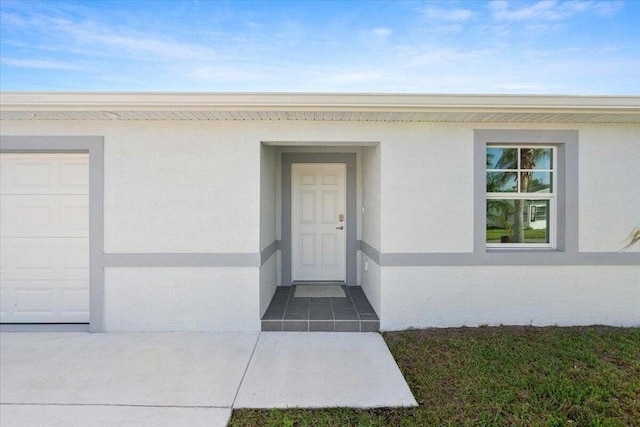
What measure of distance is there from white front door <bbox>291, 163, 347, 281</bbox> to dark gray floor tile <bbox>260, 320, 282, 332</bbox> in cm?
165

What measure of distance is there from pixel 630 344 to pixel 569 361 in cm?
109

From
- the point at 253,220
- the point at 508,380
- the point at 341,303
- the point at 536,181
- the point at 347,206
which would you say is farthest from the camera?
the point at 347,206

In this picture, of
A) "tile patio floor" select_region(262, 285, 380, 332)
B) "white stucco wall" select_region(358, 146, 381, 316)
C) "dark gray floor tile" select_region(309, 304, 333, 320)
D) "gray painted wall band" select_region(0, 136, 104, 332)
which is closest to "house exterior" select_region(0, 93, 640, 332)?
"gray painted wall band" select_region(0, 136, 104, 332)

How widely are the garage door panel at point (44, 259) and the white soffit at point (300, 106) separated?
1.68 metres

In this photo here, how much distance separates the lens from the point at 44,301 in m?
4.13

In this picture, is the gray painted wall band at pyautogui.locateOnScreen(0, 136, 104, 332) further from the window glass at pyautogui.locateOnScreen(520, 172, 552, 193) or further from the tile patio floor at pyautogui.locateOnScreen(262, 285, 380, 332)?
the window glass at pyautogui.locateOnScreen(520, 172, 552, 193)

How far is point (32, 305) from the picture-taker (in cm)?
412

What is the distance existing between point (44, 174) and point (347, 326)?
185 inches

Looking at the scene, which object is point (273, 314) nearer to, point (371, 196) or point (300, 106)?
point (371, 196)

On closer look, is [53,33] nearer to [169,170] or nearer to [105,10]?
[105,10]

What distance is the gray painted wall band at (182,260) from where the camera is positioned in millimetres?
3953

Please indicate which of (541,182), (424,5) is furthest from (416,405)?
(424,5)

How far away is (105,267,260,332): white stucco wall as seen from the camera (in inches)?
157

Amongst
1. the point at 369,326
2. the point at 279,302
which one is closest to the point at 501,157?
the point at 369,326
